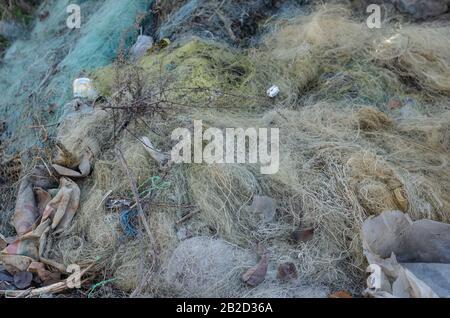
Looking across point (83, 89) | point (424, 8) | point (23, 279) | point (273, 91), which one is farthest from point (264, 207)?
point (424, 8)

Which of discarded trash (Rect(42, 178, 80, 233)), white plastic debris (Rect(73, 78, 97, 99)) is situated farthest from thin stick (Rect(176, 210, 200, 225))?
white plastic debris (Rect(73, 78, 97, 99))

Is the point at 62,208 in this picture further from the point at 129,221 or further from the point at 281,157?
the point at 281,157

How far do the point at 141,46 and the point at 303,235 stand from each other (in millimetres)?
2242

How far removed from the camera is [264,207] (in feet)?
9.52

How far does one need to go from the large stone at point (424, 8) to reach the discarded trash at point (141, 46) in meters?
2.15

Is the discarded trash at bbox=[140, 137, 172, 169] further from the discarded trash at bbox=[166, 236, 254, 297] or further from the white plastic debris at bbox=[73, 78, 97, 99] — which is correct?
the white plastic debris at bbox=[73, 78, 97, 99]

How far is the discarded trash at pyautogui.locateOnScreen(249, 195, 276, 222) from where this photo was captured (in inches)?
114

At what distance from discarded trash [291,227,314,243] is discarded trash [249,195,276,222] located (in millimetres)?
172

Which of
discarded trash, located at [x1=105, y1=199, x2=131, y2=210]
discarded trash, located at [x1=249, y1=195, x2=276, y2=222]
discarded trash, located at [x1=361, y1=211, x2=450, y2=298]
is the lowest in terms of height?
discarded trash, located at [x1=361, y1=211, x2=450, y2=298]

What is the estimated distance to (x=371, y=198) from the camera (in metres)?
2.78

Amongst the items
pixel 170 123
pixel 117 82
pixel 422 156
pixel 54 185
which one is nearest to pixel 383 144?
pixel 422 156
